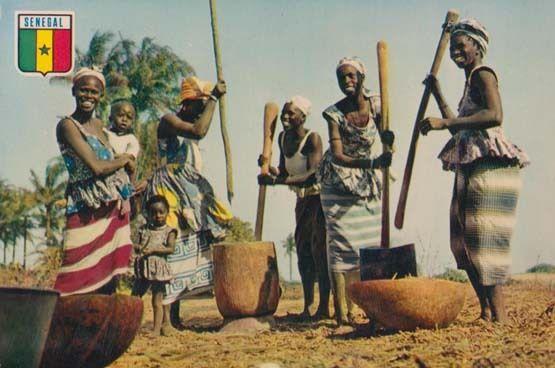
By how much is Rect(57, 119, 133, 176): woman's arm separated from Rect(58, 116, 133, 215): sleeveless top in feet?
0.12

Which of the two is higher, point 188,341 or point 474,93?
point 474,93

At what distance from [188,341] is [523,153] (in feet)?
8.27

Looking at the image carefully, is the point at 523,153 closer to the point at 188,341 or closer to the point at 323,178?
the point at 323,178

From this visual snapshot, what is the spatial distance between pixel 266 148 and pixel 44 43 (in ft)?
6.05

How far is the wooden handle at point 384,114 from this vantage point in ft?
20.6

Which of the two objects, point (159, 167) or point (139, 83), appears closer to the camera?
point (159, 167)

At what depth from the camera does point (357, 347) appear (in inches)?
209

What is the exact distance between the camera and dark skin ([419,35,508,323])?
5.77 meters

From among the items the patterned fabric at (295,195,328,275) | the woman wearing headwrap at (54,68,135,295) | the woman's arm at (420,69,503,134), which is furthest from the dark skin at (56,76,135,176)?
the woman's arm at (420,69,503,134)

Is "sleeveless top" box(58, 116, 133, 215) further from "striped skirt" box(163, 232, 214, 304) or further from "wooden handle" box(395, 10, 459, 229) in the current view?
"wooden handle" box(395, 10, 459, 229)

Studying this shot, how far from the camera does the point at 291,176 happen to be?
7312 mm

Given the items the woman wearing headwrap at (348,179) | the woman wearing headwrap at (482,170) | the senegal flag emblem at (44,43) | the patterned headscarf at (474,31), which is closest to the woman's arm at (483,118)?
the woman wearing headwrap at (482,170)

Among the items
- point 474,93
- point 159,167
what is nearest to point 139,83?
point 159,167

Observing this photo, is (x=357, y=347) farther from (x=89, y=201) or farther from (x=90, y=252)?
(x=89, y=201)
